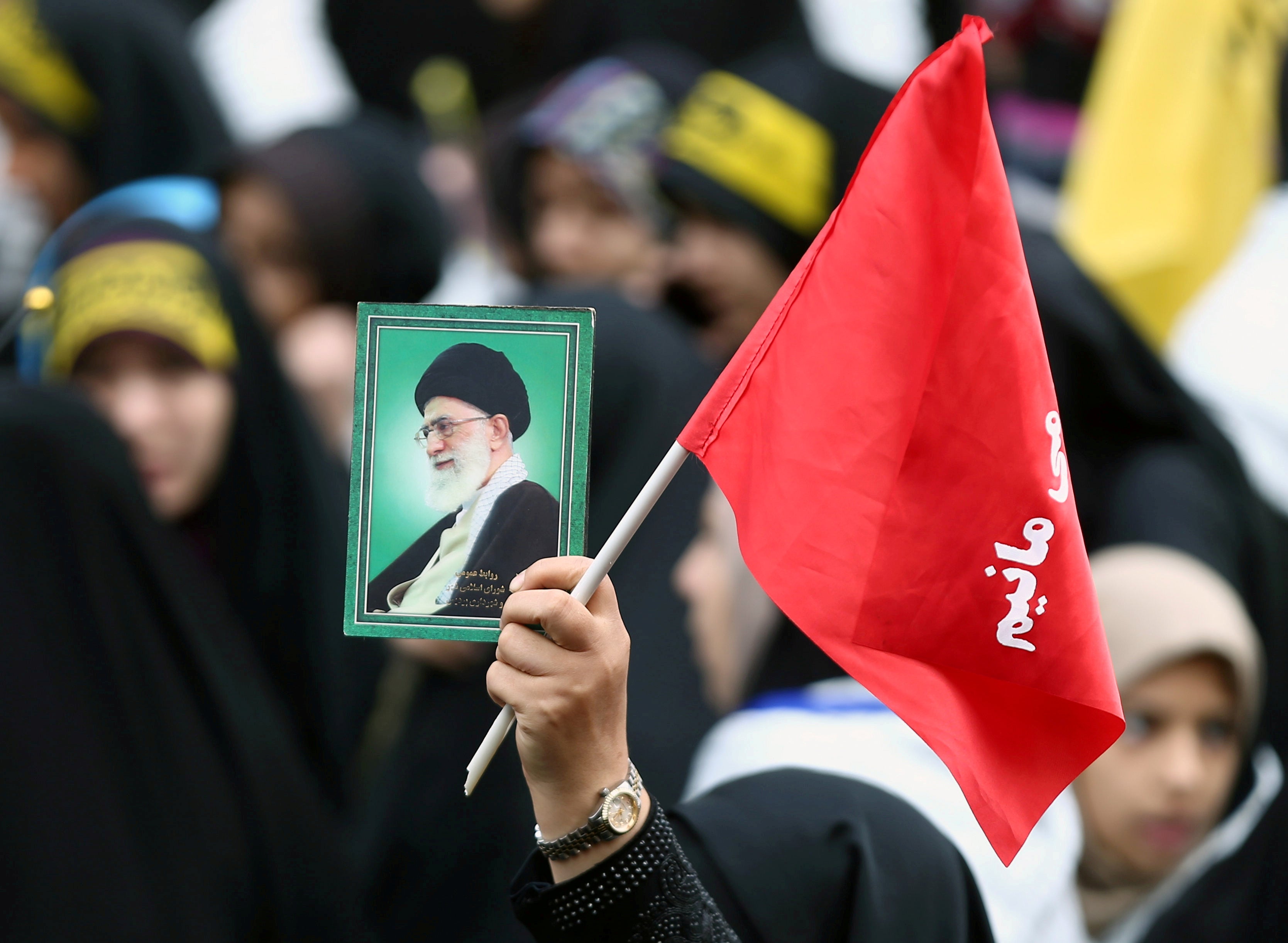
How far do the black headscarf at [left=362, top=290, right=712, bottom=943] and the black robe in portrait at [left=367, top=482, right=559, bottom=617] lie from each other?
102 centimetres

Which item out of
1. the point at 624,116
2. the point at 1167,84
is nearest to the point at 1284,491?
the point at 1167,84

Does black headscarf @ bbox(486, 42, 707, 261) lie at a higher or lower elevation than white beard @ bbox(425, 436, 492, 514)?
higher

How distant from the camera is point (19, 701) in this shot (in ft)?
7.79

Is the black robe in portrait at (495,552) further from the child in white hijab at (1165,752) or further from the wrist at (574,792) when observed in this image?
the child in white hijab at (1165,752)

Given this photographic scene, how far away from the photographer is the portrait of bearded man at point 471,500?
1.54m

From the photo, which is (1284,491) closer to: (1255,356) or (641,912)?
(1255,356)

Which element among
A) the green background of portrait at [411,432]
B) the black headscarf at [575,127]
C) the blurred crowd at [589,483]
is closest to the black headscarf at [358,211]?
the blurred crowd at [589,483]

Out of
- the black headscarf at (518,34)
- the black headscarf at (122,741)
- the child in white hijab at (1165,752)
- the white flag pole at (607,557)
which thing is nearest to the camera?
the white flag pole at (607,557)

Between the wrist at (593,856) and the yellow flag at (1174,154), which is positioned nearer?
the wrist at (593,856)

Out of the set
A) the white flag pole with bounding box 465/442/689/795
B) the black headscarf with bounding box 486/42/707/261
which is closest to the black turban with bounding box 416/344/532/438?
the white flag pole with bounding box 465/442/689/795

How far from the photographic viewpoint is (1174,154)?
414cm

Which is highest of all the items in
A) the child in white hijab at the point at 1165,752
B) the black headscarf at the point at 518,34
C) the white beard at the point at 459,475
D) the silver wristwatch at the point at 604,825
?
the black headscarf at the point at 518,34

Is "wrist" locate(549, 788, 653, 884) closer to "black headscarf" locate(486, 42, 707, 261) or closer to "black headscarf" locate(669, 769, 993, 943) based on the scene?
"black headscarf" locate(669, 769, 993, 943)

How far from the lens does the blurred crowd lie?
2.40 metres
